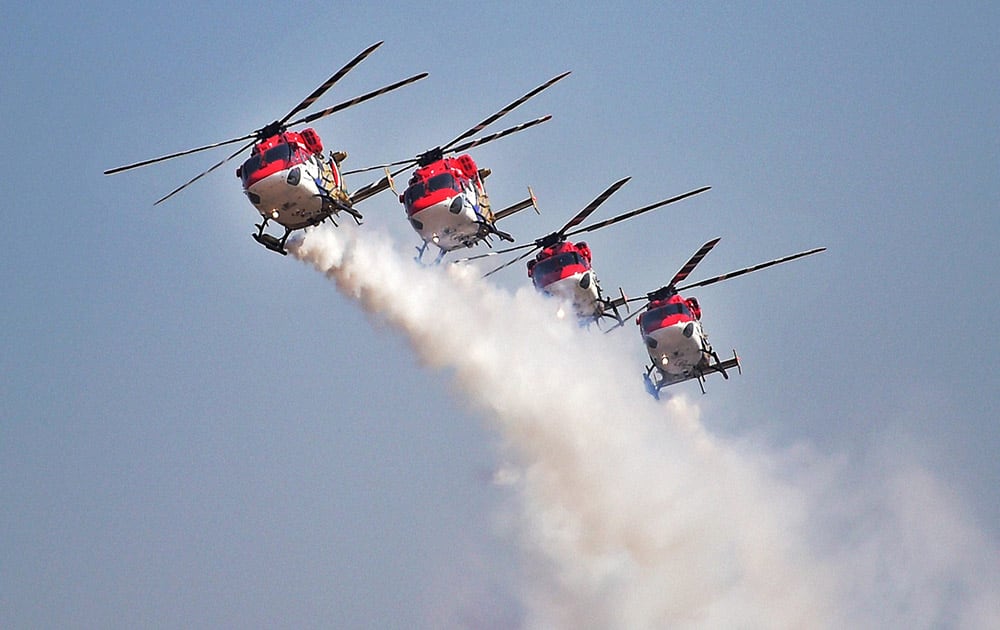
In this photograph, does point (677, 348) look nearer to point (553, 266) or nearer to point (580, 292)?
point (580, 292)

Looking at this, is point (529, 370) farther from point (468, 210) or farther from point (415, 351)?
point (468, 210)

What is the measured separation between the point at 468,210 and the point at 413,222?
2063 millimetres

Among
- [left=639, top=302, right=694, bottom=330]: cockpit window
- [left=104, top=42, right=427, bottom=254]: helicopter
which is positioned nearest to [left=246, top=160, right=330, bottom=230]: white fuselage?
[left=104, top=42, right=427, bottom=254]: helicopter

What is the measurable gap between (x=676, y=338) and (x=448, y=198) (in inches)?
457

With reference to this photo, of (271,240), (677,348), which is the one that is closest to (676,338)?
(677,348)

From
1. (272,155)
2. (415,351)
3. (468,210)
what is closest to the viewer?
(272,155)

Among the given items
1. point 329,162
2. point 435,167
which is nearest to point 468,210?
point 435,167

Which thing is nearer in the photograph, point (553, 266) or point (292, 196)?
point (292, 196)

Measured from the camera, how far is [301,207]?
5041cm

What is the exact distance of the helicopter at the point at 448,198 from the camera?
5481 centimetres

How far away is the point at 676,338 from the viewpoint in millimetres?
60344

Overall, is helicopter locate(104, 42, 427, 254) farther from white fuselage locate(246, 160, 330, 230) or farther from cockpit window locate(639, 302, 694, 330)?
cockpit window locate(639, 302, 694, 330)

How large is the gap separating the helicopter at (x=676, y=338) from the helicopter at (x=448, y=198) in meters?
7.80

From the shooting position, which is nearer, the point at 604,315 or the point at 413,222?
the point at 413,222
